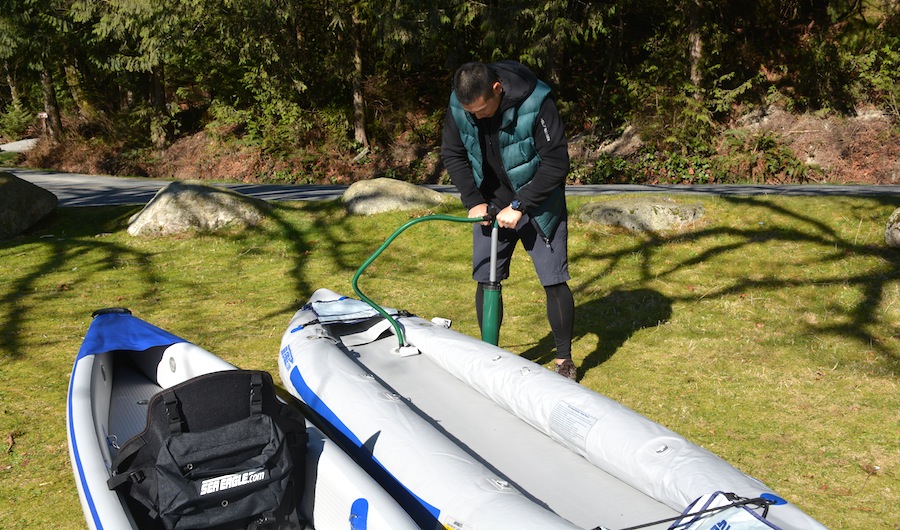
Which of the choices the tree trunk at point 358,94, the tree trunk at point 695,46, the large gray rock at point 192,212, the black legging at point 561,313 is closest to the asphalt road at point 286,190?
the large gray rock at point 192,212

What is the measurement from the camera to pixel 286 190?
13.4 m

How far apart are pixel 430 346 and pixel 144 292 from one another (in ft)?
13.3

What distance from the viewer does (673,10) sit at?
17.0 meters

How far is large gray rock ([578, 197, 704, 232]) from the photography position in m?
A: 8.09

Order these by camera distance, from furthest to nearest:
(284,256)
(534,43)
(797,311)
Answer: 1. (534,43)
2. (284,256)
3. (797,311)

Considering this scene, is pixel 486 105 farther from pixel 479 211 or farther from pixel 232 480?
pixel 232 480

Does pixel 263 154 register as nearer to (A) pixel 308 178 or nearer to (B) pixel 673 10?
(A) pixel 308 178

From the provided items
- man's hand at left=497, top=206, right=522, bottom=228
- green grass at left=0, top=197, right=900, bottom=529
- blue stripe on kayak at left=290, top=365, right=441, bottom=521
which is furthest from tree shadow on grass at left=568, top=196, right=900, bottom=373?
blue stripe on kayak at left=290, top=365, right=441, bottom=521

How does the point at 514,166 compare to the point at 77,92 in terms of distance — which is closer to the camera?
the point at 514,166

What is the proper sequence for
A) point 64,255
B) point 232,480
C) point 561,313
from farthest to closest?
point 64,255 < point 561,313 < point 232,480

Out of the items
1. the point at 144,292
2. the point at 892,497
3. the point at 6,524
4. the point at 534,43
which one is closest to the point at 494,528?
the point at 892,497

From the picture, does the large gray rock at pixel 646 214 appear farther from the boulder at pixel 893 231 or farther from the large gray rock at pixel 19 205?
the large gray rock at pixel 19 205

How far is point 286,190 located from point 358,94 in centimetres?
665

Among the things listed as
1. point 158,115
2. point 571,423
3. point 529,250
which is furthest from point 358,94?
point 571,423
